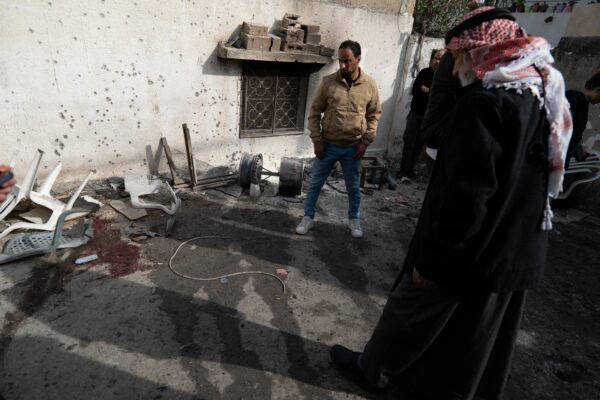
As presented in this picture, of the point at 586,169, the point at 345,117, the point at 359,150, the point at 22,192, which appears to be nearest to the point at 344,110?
the point at 345,117

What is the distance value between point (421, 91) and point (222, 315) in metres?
5.02

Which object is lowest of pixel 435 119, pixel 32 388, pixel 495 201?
pixel 32 388

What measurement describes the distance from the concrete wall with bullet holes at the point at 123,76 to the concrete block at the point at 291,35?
0.26 metres

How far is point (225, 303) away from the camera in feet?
10.4

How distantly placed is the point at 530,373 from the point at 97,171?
549 cm

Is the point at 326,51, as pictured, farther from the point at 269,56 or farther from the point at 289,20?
the point at 269,56

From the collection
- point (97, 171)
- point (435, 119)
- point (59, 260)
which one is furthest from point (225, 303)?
point (97, 171)

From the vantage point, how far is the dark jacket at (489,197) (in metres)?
1.45

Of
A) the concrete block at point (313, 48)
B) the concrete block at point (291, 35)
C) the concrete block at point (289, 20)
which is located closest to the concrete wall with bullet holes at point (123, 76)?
the concrete block at point (289, 20)

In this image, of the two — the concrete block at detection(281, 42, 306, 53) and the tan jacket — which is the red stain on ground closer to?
the tan jacket

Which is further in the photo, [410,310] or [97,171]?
[97,171]

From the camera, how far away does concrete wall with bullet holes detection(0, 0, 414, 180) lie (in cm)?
414

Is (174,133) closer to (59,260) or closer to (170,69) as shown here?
(170,69)

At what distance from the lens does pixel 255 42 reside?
17.0 ft
